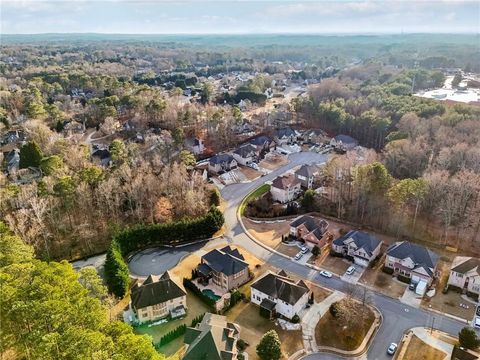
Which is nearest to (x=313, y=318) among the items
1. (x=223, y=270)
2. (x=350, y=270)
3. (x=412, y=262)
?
(x=350, y=270)

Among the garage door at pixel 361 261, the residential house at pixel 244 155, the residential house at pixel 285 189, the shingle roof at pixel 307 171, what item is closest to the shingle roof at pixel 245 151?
the residential house at pixel 244 155

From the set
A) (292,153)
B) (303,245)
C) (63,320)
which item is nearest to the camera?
(63,320)

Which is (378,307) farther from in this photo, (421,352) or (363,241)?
(363,241)

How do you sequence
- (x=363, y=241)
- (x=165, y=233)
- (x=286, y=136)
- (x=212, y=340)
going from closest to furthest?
1. (x=212, y=340)
2. (x=363, y=241)
3. (x=165, y=233)
4. (x=286, y=136)

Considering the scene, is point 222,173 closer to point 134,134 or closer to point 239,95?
point 134,134

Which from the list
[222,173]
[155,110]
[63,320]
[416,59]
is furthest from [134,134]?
[416,59]

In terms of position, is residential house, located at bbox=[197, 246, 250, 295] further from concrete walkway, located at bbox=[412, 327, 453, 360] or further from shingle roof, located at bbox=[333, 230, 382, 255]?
concrete walkway, located at bbox=[412, 327, 453, 360]
